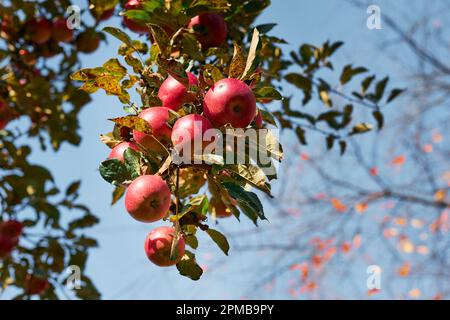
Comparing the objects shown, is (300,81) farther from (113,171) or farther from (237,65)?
(113,171)

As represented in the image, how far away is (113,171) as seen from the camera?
35.5 inches

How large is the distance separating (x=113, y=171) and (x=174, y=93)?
0.57ft

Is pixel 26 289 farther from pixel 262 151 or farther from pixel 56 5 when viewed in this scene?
pixel 262 151

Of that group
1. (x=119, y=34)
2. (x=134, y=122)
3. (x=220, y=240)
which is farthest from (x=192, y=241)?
(x=119, y=34)

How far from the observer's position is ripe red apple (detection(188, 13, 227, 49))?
123cm

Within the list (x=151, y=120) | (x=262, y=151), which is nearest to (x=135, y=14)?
(x=151, y=120)

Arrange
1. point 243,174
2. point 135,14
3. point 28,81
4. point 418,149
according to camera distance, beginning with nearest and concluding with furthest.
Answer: point 243,174 < point 135,14 < point 28,81 < point 418,149

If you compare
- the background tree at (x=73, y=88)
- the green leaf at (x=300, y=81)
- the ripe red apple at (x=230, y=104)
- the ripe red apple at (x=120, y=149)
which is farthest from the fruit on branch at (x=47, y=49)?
the ripe red apple at (x=230, y=104)

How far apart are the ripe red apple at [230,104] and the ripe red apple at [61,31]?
4.98 feet

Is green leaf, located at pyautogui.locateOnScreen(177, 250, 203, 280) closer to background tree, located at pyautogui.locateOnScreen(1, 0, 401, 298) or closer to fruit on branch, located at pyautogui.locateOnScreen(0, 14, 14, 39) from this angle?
background tree, located at pyautogui.locateOnScreen(1, 0, 401, 298)

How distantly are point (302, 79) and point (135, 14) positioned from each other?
2.85 feet

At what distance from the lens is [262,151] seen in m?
0.89

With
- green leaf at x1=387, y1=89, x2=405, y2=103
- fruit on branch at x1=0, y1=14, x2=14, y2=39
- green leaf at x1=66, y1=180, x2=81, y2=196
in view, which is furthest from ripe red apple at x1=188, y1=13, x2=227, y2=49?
green leaf at x1=66, y1=180, x2=81, y2=196

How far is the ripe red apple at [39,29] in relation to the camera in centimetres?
217
